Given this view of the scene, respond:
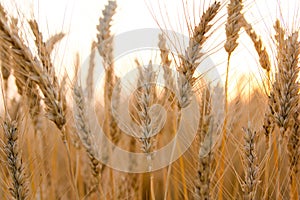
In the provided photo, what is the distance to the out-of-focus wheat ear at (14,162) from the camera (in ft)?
5.51

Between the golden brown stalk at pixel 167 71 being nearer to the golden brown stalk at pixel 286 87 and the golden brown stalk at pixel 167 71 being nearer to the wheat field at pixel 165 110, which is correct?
the wheat field at pixel 165 110

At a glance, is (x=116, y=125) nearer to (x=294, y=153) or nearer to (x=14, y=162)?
(x=14, y=162)

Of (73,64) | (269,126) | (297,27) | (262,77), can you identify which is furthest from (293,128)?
(73,64)

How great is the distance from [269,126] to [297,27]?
423mm

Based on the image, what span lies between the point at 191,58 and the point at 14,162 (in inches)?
28.6

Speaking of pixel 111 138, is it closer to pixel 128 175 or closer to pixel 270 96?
pixel 128 175

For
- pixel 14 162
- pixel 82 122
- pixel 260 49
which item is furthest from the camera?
pixel 260 49

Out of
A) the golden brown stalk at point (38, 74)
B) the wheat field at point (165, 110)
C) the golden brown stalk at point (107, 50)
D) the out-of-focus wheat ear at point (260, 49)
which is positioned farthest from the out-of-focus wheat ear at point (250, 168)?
the golden brown stalk at point (107, 50)

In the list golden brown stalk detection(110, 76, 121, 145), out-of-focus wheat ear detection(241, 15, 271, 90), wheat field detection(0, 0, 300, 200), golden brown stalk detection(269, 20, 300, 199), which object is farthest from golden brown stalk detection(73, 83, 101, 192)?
out-of-focus wheat ear detection(241, 15, 271, 90)

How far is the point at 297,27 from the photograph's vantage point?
1.98m

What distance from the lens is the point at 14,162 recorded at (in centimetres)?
169

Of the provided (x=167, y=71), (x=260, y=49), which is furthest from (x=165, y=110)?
(x=260, y=49)

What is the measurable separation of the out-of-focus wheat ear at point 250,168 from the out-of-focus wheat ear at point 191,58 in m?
0.26

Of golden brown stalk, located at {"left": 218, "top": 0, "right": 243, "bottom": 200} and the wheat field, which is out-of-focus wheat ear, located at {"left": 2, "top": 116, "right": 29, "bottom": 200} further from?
golden brown stalk, located at {"left": 218, "top": 0, "right": 243, "bottom": 200}
